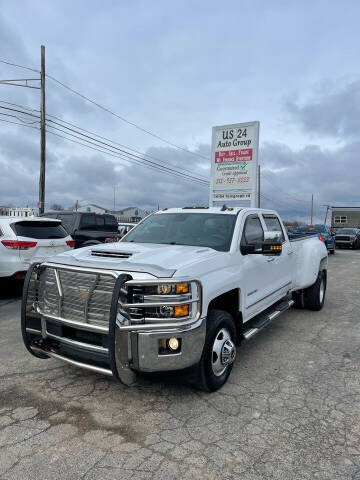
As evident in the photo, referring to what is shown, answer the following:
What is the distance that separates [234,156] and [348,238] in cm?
1491

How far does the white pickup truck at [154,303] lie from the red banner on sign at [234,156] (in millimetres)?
12165

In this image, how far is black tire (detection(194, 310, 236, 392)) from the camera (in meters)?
3.24

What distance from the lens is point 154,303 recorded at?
2867mm

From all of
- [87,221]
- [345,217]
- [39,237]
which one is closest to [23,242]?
[39,237]

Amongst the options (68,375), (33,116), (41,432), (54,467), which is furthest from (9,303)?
(33,116)

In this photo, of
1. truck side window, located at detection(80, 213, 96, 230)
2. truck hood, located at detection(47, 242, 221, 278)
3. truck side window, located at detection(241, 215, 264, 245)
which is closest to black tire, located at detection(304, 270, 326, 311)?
truck side window, located at detection(241, 215, 264, 245)

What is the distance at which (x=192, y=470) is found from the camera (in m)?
2.42

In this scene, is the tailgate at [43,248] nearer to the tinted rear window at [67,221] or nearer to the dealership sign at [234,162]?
the tinted rear window at [67,221]

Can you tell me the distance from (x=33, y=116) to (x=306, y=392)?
19.8 metres

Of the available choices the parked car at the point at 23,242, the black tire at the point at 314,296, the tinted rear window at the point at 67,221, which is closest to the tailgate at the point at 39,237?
the parked car at the point at 23,242

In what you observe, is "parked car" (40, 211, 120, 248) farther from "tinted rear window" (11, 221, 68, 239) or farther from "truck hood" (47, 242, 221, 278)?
"truck hood" (47, 242, 221, 278)

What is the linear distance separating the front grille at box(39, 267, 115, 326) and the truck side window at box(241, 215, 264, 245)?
190cm

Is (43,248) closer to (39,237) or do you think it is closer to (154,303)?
(39,237)

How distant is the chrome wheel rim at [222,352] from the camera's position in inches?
136
